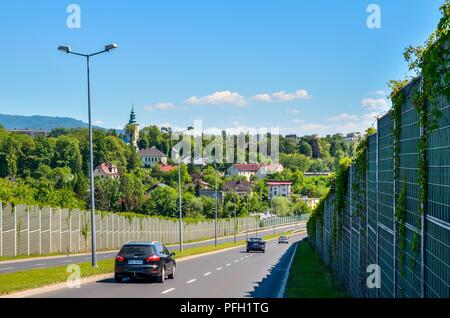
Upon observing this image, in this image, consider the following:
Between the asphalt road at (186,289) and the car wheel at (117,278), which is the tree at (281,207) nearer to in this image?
the asphalt road at (186,289)

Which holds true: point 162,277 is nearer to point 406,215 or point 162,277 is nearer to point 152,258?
point 152,258

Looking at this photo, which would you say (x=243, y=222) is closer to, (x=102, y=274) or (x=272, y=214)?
(x=272, y=214)

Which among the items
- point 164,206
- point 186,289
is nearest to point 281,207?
point 164,206

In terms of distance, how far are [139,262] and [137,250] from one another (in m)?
0.46

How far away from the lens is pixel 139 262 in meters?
Result: 24.2

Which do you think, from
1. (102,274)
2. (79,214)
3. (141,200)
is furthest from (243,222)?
(102,274)

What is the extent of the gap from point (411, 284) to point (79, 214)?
52.7m

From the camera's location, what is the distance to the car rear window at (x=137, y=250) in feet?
79.6

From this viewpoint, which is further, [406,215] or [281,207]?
[281,207]

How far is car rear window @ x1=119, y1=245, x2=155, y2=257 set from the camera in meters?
24.3

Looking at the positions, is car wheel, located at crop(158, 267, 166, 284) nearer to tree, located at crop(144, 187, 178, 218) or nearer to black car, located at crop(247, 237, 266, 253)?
black car, located at crop(247, 237, 266, 253)

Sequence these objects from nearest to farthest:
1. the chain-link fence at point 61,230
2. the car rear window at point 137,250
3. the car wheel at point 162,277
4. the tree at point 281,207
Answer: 1. the car rear window at point 137,250
2. the car wheel at point 162,277
3. the chain-link fence at point 61,230
4. the tree at point 281,207

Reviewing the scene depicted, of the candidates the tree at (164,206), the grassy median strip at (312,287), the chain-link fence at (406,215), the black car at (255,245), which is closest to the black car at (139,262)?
the grassy median strip at (312,287)
